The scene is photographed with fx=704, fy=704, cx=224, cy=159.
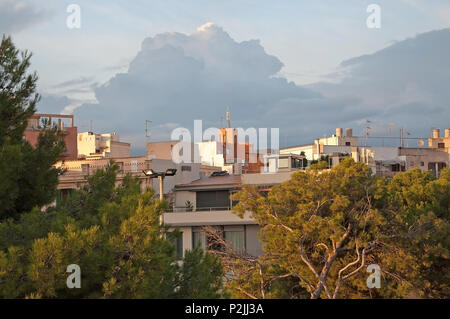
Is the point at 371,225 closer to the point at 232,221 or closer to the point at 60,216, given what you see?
the point at 232,221

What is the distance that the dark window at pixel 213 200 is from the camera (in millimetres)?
38075

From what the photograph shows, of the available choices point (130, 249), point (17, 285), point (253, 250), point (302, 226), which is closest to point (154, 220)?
point (130, 249)

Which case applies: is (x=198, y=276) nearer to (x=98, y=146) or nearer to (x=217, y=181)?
(x=217, y=181)

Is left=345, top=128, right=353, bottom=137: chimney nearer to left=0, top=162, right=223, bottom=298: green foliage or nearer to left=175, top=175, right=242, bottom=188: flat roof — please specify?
left=175, top=175, right=242, bottom=188: flat roof

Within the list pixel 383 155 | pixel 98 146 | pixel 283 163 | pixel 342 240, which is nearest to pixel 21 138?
pixel 342 240

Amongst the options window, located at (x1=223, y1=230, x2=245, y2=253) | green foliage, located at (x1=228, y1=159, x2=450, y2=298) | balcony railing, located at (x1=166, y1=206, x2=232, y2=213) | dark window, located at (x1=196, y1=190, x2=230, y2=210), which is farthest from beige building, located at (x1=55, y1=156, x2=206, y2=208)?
green foliage, located at (x1=228, y1=159, x2=450, y2=298)

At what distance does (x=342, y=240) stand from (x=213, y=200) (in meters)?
15.0

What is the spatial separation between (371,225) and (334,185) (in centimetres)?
220

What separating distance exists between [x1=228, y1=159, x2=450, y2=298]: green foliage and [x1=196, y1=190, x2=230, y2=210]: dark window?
1080 centimetres

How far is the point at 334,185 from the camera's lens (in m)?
26.0

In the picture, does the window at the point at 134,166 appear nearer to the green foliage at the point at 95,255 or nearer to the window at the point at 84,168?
the window at the point at 84,168

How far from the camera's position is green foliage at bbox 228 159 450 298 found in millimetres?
24438

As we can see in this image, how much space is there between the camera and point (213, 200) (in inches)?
1519

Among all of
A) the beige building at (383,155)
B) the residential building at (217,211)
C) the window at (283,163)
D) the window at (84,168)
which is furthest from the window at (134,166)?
the beige building at (383,155)
